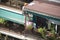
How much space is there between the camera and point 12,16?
4.65 meters

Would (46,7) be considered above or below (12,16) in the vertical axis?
above

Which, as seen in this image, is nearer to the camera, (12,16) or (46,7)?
(46,7)

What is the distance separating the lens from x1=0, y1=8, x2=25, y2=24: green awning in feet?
15.0

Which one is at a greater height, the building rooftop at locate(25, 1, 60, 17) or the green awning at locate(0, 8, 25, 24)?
the building rooftop at locate(25, 1, 60, 17)

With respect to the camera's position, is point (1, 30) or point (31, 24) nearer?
point (31, 24)

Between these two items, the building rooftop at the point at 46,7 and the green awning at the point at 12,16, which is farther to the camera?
the green awning at the point at 12,16

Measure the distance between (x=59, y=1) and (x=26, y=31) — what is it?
0.75m

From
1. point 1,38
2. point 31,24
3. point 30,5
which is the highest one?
point 30,5

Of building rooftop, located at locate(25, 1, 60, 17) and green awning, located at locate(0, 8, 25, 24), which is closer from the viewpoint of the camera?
building rooftop, located at locate(25, 1, 60, 17)

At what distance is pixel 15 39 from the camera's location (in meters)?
4.73

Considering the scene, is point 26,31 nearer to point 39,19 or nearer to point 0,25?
point 39,19

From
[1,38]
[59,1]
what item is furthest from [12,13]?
[59,1]

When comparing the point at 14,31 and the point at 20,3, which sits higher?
the point at 20,3

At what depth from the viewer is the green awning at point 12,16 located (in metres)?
4.58
